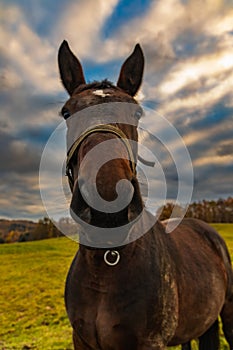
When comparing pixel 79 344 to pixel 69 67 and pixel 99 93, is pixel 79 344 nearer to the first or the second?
pixel 99 93

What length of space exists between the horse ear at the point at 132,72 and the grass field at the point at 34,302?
262 inches

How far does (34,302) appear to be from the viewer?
53.9 ft

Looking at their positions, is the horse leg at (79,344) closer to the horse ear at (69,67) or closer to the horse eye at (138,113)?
the horse eye at (138,113)

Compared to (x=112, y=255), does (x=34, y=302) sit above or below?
below

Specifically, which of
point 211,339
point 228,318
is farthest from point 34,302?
point 228,318

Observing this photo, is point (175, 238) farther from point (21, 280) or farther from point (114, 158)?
point (21, 280)

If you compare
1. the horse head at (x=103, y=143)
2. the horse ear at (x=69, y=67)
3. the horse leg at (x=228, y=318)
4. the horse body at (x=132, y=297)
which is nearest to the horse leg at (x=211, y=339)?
the horse leg at (x=228, y=318)

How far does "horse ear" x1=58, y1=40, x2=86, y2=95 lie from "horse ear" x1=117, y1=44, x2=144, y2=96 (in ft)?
1.79

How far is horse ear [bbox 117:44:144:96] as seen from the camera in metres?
4.13

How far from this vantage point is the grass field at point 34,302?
9977mm

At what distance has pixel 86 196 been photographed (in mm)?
2521

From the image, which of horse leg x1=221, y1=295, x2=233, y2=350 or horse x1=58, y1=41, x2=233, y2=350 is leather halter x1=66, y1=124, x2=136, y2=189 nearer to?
horse x1=58, y1=41, x2=233, y2=350

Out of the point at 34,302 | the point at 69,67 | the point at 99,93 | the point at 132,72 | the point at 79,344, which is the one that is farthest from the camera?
the point at 34,302

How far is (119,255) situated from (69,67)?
2.43 meters
